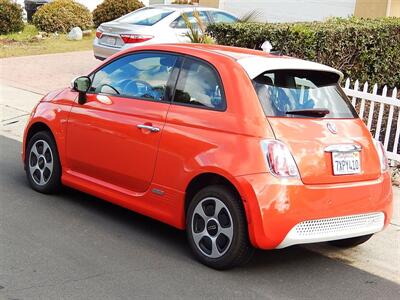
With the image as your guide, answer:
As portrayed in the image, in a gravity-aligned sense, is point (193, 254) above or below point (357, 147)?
below

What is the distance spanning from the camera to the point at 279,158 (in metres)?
4.61

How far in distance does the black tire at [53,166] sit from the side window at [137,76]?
73 cm

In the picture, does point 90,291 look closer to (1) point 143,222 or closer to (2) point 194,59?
(1) point 143,222

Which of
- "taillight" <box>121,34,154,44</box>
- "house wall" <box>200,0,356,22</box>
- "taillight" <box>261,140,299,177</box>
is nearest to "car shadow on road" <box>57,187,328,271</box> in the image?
"taillight" <box>261,140,299,177</box>

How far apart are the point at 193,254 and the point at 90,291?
1.02m

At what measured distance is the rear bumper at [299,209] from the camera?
4527 millimetres

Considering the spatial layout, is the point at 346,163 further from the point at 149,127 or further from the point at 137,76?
the point at 137,76

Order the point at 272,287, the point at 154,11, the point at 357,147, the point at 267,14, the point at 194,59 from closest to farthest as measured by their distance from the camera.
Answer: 1. the point at 272,287
2. the point at 357,147
3. the point at 194,59
4. the point at 154,11
5. the point at 267,14

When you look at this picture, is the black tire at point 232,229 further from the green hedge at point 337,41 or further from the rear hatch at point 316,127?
the green hedge at point 337,41

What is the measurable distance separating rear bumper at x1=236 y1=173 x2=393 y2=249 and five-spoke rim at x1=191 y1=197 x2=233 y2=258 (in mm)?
247

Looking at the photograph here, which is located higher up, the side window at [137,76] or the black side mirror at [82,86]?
the side window at [137,76]

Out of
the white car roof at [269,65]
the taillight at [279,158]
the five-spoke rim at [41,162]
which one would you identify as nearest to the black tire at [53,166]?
the five-spoke rim at [41,162]

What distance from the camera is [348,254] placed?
5488mm

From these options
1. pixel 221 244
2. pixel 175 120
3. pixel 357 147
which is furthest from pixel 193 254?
pixel 357 147
